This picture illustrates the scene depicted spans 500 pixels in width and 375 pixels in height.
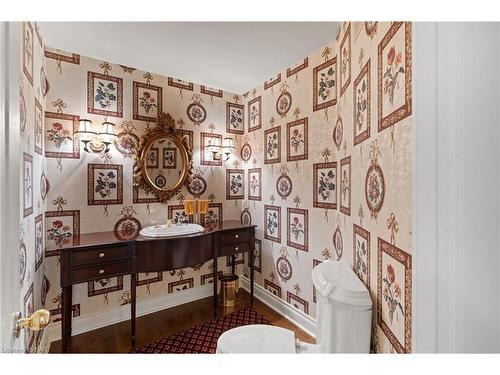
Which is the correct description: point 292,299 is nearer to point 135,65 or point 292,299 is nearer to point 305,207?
point 305,207

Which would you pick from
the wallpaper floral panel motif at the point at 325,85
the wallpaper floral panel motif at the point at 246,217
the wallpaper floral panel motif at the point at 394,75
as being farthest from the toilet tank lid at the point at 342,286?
the wallpaper floral panel motif at the point at 246,217

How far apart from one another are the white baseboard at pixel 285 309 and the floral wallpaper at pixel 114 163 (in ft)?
1.59

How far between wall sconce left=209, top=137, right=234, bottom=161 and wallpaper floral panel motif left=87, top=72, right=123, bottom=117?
96 cm

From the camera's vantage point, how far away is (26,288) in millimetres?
1333

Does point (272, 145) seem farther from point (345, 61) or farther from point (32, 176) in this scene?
point (32, 176)

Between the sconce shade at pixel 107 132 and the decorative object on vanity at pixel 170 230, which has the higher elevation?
the sconce shade at pixel 107 132

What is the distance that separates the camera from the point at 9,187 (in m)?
0.56

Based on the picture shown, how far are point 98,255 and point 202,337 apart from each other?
1.08m

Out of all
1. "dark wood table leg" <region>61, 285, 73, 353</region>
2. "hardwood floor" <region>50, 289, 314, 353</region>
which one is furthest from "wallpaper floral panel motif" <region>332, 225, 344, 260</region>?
"dark wood table leg" <region>61, 285, 73, 353</region>

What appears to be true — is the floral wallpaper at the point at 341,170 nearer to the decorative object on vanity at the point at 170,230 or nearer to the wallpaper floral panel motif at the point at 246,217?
the wallpaper floral panel motif at the point at 246,217

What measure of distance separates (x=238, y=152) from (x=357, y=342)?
231 cm

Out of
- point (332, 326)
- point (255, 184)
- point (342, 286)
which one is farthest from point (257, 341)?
point (255, 184)

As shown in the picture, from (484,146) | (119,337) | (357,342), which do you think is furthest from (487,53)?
(119,337)

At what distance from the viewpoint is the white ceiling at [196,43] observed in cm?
164
